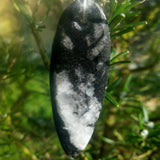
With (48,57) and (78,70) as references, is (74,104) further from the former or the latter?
(48,57)

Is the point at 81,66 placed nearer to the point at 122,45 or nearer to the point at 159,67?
the point at 122,45

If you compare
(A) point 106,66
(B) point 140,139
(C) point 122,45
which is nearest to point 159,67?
(C) point 122,45

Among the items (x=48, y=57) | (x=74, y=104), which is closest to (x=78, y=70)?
(x=74, y=104)

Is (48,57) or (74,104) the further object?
(48,57)

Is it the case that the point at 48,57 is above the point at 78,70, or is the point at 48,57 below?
below
